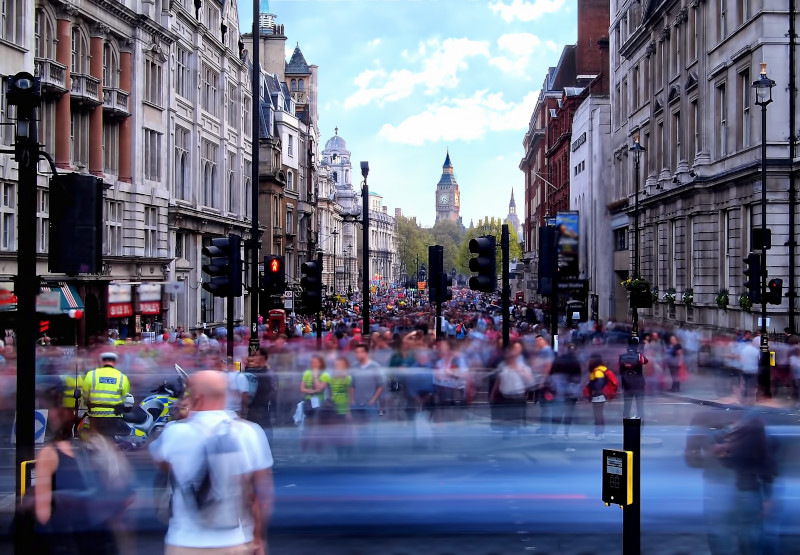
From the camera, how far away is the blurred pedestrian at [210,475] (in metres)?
5.40

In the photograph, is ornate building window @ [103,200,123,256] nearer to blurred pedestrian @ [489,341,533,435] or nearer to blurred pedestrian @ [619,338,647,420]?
blurred pedestrian @ [619,338,647,420]

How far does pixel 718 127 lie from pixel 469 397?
28323 millimetres

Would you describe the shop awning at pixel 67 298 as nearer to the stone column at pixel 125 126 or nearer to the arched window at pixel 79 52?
the stone column at pixel 125 126

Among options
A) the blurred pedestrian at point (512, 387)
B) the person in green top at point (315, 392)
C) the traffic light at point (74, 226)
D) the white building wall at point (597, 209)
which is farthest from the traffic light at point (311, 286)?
the white building wall at point (597, 209)

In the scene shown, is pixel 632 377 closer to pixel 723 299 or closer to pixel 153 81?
pixel 723 299

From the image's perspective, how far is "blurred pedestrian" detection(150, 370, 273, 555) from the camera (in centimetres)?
540

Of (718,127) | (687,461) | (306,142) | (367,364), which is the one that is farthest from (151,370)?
(306,142)

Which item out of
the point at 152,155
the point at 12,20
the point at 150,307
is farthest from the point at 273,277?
the point at 152,155

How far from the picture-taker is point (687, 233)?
41250 mm

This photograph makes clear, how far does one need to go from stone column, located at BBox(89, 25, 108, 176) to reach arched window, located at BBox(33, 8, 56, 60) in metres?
2.55

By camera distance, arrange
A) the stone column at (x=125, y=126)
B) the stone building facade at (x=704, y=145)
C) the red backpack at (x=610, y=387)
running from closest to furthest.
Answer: the red backpack at (x=610, y=387) < the stone building facade at (x=704, y=145) < the stone column at (x=125, y=126)

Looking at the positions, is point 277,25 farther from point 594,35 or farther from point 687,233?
point 687,233

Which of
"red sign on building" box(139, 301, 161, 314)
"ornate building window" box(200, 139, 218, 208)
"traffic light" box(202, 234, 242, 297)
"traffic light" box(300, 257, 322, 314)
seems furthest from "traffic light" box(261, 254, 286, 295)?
"ornate building window" box(200, 139, 218, 208)

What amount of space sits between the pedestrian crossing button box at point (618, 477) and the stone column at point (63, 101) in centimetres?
2768
